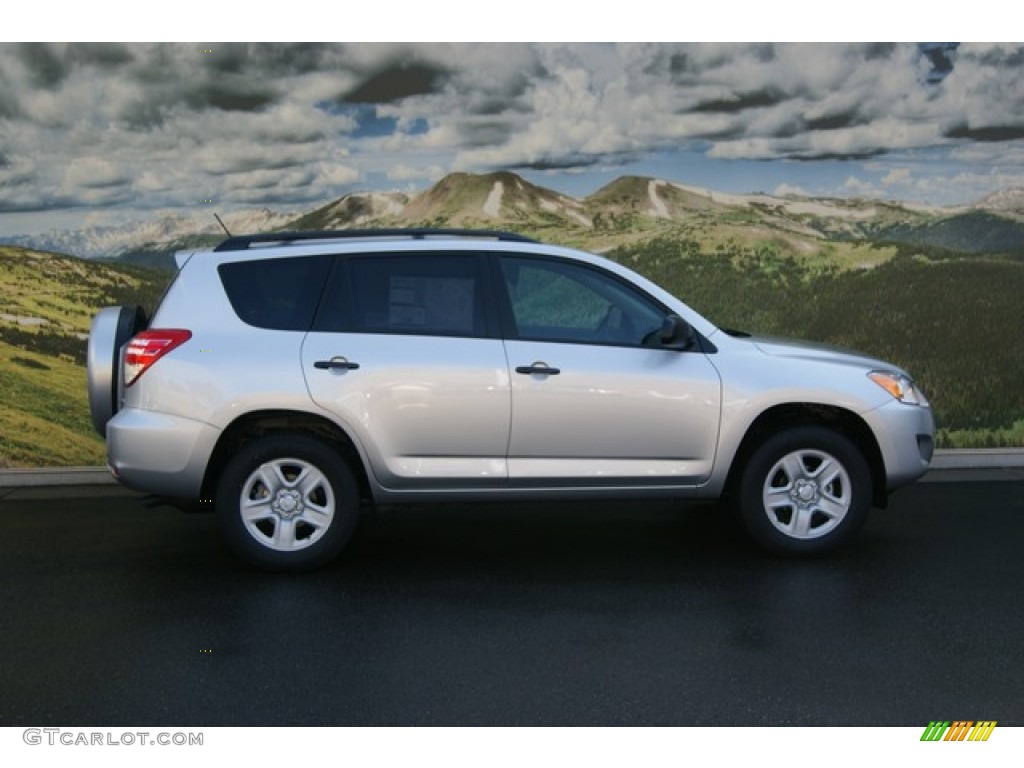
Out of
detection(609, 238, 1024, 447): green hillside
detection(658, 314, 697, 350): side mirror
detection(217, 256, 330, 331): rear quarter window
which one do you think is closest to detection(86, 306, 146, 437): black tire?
detection(217, 256, 330, 331): rear quarter window

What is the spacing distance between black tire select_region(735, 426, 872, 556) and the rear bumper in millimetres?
2808

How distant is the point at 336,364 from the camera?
643 centimetres

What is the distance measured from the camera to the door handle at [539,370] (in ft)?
21.4

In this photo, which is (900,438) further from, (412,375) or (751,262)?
(751,262)

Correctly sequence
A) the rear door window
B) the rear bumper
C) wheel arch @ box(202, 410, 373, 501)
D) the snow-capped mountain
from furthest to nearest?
the snow-capped mountain
the rear door window
wheel arch @ box(202, 410, 373, 501)
the rear bumper

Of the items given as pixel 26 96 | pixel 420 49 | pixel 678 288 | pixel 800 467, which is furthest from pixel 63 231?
pixel 800 467

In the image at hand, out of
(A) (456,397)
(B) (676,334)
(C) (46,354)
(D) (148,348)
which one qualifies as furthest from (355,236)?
(C) (46,354)

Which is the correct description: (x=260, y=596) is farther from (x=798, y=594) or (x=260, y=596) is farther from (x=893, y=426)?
(x=893, y=426)

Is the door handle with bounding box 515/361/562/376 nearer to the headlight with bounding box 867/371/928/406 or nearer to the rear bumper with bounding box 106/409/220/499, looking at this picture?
the rear bumper with bounding box 106/409/220/499

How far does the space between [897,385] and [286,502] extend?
3.31 metres

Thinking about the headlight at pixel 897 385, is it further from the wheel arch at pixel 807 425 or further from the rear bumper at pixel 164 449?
the rear bumper at pixel 164 449

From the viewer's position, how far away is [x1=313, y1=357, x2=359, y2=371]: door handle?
6.42 metres

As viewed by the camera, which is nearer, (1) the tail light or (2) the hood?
(1) the tail light
